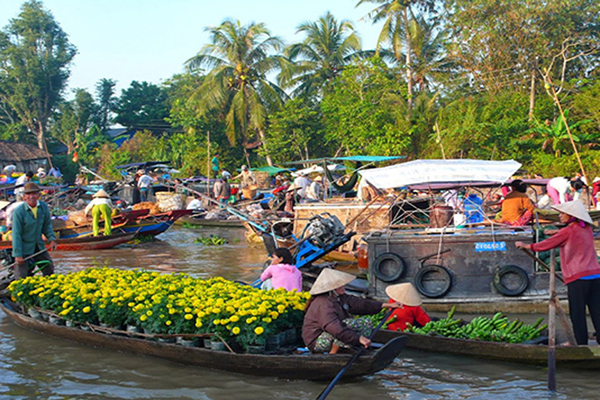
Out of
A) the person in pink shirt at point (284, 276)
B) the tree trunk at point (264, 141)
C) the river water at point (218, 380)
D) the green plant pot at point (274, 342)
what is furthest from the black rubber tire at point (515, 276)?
the tree trunk at point (264, 141)

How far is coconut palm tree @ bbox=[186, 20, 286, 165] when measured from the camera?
3238cm

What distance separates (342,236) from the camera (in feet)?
29.7

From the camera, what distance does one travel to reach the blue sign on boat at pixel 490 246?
8367 mm

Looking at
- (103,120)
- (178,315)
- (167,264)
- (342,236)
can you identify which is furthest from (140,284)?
(103,120)

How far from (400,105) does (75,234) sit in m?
16.8

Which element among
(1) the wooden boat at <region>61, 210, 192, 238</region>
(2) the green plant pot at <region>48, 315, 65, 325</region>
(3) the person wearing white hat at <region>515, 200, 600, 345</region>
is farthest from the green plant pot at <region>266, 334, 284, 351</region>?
(1) the wooden boat at <region>61, 210, 192, 238</region>

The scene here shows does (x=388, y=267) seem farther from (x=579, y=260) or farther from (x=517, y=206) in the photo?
(x=579, y=260)

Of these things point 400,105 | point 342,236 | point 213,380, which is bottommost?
point 213,380

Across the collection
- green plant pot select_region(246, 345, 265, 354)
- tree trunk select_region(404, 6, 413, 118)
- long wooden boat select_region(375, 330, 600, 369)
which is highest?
tree trunk select_region(404, 6, 413, 118)

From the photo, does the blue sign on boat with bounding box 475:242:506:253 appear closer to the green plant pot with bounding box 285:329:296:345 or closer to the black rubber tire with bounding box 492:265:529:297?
the black rubber tire with bounding box 492:265:529:297

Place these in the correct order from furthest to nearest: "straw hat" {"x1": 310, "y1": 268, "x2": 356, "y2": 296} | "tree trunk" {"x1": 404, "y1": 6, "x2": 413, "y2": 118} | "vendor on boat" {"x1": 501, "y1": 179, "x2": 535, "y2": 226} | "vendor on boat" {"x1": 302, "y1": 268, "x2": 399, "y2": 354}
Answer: "tree trunk" {"x1": 404, "y1": 6, "x2": 413, "y2": 118}
"vendor on boat" {"x1": 501, "y1": 179, "x2": 535, "y2": 226}
"straw hat" {"x1": 310, "y1": 268, "x2": 356, "y2": 296}
"vendor on boat" {"x1": 302, "y1": 268, "x2": 399, "y2": 354}

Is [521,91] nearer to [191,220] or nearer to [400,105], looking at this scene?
[400,105]

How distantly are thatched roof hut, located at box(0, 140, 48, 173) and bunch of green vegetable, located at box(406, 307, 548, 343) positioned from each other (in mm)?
34815

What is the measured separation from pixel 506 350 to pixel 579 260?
1.08 meters
